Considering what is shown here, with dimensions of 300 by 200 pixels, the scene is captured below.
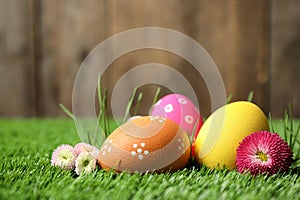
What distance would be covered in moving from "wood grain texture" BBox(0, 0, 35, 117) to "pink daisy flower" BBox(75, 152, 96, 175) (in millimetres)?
1714

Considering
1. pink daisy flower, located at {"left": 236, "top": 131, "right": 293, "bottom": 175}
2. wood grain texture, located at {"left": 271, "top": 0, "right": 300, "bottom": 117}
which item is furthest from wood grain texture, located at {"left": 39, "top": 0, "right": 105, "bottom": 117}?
pink daisy flower, located at {"left": 236, "top": 131, "right": 293, "bottom": 175}

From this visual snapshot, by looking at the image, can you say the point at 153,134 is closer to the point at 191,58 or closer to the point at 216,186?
the point at 216,186

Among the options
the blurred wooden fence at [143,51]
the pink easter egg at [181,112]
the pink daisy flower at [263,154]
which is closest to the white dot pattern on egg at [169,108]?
the pink easter egg at [181,112]

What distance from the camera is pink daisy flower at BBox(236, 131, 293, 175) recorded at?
799mm

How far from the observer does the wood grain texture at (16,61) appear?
97.0 inches

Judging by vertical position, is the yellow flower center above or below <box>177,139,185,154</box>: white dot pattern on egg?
below

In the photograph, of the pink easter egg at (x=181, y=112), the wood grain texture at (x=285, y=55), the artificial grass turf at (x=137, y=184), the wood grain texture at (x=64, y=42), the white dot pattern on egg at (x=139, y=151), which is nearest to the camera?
the artificial grass turf at (x=137, y=184)

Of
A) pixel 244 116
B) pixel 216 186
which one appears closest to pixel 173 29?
pixel 244 116

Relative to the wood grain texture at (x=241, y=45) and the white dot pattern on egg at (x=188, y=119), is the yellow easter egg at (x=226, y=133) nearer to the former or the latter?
the white dot pattern on egg at (x=188, y=119)

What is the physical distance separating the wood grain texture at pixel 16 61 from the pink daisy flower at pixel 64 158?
5.45 ft

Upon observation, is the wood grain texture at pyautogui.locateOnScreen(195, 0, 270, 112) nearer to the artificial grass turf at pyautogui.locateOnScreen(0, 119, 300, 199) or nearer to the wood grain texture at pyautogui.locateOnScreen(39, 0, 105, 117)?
the wood grain texture at pyautogui.locateOnScreen(39, 0, 105, 117)

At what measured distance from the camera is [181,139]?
0.84 meters

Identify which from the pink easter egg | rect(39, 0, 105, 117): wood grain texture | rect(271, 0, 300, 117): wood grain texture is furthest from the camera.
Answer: rect(39, 0, 105, 117): wood grain texture

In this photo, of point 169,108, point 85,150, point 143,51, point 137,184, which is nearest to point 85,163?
point 85,150
